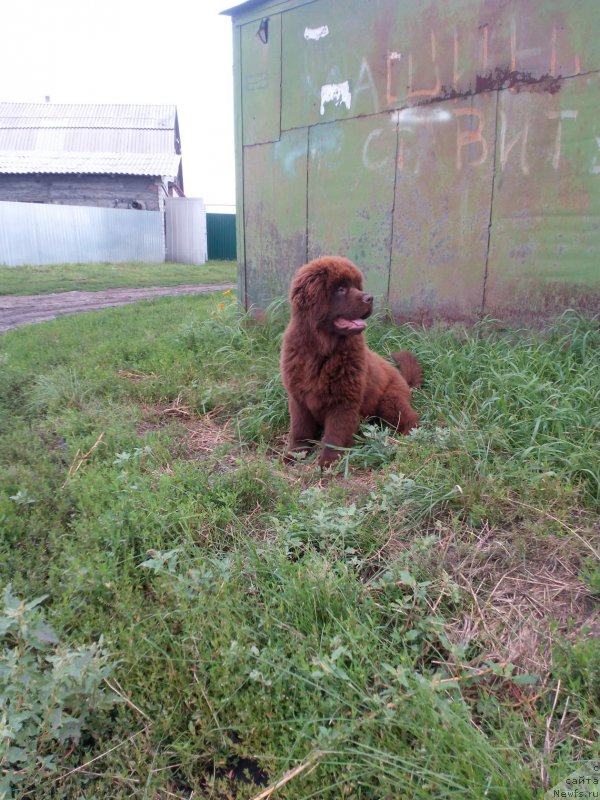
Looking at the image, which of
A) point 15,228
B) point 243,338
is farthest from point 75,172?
point 243,338

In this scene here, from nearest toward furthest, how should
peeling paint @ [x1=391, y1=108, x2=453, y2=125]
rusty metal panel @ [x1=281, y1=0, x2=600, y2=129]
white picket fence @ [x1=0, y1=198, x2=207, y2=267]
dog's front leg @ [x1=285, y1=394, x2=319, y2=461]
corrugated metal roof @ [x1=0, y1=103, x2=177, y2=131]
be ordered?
dog's front leg @ [x1=285, y1=394, x2=319, y2=461], rusty metal panel @ [x1=281, y1=0, x2=600, y2=129], peeling paint @ [x1=391, y1=108, x2=453, y2=125], white picket fence @ [x1=0, y1=198, x2=207, y2=267], corrugated metal roof @ [x1=0, y1=103, x2=177, y2=131]

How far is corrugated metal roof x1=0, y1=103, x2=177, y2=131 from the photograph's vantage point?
26.2 metres

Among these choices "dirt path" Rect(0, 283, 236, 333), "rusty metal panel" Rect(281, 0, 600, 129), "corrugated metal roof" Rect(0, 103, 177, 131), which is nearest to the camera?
"rusty metal panel" Rect(281, 0, 600, 129)

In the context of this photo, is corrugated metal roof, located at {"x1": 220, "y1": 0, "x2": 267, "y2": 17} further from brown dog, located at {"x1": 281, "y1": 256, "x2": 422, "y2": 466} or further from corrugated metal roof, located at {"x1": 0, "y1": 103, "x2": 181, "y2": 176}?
corrugated metal roof, located at {"x1": 0, "y1": 103, "x2": 181, "y2": 176}

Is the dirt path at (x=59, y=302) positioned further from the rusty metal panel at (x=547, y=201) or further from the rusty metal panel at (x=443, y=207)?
the rusty metal panel at (x=547, y=201)

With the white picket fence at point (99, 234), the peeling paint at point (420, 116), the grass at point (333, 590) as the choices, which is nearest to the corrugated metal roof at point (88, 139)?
the white picket fence at point (99, 234)

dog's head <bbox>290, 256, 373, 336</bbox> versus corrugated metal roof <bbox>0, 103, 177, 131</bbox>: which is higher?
corrugated metal roof <bbox>0, 103, 177, 131</bbox>

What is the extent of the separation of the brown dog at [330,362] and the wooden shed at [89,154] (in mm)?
20918

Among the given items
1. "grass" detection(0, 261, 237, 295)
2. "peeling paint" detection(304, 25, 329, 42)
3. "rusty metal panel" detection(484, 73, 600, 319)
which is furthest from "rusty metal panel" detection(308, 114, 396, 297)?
"grass" detection(0, 261, 237, 295)

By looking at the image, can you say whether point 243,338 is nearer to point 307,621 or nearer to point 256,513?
point 256,513

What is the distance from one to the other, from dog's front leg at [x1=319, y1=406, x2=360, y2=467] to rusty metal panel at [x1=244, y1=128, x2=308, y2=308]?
2992 millimetres

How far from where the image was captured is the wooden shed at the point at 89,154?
22.0 metres

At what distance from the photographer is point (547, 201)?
162 inches

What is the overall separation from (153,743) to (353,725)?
0.60 meters
